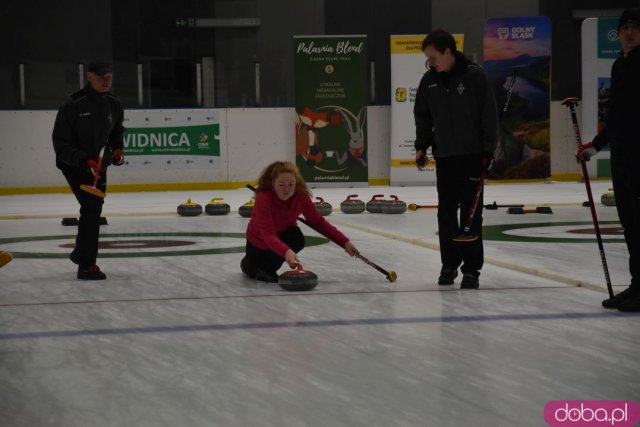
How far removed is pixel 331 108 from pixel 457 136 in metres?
11.1

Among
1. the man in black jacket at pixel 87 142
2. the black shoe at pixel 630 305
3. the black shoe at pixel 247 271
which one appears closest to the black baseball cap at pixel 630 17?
the black shoe at pixel 630 305

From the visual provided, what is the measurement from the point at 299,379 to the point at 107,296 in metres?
2.21

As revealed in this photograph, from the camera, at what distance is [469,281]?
541 cm

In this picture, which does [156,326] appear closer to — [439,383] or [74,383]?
[74,383]

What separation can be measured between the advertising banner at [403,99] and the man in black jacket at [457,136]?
10774mm

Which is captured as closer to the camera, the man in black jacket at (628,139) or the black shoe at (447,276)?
the man in black jacket at (628,139)

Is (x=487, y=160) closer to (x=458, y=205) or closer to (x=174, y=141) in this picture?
(x=458, y=205)

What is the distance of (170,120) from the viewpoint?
15.9 metres

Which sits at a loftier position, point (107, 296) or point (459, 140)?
point (459, 140)

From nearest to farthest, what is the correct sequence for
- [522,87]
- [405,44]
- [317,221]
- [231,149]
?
[317,221]
[231,149]
[405,44]
[522,87]

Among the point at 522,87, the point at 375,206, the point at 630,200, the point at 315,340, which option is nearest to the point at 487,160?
the point at 630,200

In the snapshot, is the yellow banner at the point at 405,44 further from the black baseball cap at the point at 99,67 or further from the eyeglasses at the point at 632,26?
the eyeglasses at the point at 632,26

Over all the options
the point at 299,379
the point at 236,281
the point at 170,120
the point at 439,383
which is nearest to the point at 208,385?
the point at 299,379

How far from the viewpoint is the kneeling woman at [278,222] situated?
5.51m
